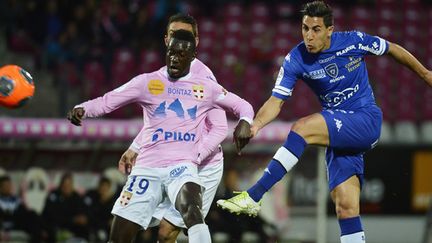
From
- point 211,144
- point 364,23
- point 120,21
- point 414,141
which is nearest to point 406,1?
point 364,23

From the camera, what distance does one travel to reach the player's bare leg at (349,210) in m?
7.70

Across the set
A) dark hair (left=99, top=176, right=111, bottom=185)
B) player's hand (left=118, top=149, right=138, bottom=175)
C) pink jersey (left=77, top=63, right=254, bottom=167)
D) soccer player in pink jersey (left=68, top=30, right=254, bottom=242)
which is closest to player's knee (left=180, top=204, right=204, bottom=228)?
soccer player in pink jersey (left=68, top=30, right=254, bottom=242)

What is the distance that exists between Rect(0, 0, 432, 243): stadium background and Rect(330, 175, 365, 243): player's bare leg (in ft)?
15.8

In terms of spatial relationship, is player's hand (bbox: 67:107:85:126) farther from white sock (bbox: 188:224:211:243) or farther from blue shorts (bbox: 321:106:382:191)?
blue shorts (bbox: 321:106:382:191)

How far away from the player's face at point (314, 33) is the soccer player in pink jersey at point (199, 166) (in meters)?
0.90

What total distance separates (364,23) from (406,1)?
3.46 feet

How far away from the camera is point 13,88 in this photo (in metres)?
7.68

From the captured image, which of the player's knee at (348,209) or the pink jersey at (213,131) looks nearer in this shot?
the player's knee at (348,209)

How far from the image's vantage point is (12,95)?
25.1 ft

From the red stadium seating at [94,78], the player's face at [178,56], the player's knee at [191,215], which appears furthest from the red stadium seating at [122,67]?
the player's knee at [191,215]

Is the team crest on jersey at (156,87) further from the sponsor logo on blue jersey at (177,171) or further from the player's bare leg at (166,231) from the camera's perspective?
the player's bare leg at (166,231)

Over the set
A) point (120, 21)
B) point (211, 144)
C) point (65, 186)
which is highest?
point (120, 21)

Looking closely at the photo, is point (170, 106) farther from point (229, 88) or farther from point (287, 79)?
point (229, 88)

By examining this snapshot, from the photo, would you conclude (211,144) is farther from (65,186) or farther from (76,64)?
(76,64)
